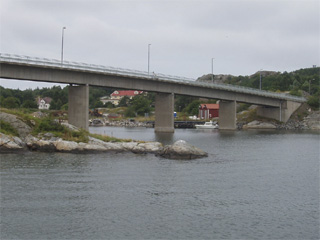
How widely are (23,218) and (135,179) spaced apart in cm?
1168

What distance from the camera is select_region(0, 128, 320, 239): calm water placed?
66.5 feet

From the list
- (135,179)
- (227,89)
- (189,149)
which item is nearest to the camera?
(135,179)

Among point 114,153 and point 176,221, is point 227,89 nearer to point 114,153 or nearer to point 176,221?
point 114,153

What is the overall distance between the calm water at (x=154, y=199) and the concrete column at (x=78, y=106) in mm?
30086

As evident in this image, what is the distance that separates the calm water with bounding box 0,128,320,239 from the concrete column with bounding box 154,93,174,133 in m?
52.5

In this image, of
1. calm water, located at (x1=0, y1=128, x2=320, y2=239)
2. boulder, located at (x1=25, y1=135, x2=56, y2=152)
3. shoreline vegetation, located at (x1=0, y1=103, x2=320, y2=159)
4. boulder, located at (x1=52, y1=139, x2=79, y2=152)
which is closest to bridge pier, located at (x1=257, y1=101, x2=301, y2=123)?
shoreline vegetation, located at (x1=0, y1=103, x2=320, y2=159)

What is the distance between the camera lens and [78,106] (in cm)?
7238

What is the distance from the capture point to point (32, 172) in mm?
33250

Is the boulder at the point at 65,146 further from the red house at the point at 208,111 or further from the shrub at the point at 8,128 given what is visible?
the red house at the point at 208,111

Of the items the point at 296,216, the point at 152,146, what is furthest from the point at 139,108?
the point at 296,216

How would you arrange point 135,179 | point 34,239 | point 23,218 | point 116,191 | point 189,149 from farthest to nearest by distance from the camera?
point 189,149
point 135,179
point 116,191
point 23,218
point 34,239

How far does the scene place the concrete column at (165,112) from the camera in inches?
3691

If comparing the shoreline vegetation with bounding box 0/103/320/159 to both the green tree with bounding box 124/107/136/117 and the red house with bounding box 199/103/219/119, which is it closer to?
the red house with bounding box 199/103/219/119

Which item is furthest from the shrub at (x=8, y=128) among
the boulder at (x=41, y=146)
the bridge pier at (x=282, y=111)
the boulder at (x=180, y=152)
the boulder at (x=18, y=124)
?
the bridge pier at (x=282, y=111)
